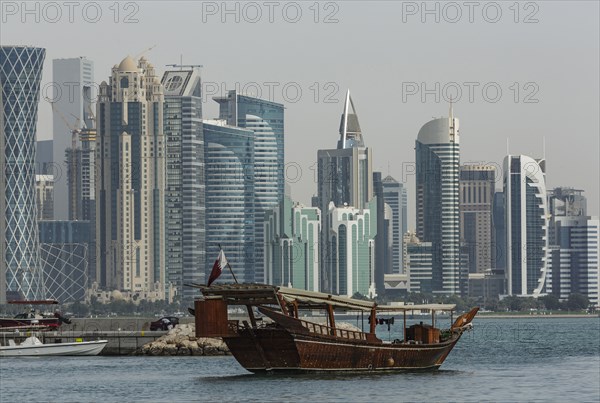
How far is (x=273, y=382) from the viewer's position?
90625 millimetres

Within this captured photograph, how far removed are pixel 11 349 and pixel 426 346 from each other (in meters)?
43.0

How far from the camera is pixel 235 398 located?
273ft

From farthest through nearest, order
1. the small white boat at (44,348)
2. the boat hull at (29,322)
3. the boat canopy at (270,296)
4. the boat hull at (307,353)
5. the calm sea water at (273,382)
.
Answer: the boat hull at (29,322) < the small white boat at (44,348) < the boat hull at (307,353) < the boat canopy at (270,296) < the calm sea water at (273,382)

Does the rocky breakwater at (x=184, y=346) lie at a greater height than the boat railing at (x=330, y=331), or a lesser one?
lesser

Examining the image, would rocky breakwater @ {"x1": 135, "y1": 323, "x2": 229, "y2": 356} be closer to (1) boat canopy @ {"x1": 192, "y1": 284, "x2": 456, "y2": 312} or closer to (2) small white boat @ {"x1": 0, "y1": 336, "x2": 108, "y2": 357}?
(2) small white boat @ {"x1": 0, "y1": 336, "x2": 108, "y2": 357}

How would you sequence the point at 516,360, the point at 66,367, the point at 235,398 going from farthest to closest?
the point at 516,360, the point at 66,367, the point at 235,398

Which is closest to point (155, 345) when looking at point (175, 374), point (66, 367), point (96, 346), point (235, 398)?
point (96, 346)

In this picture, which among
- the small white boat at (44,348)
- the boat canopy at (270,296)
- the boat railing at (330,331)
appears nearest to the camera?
the boat canopy at (270,296)

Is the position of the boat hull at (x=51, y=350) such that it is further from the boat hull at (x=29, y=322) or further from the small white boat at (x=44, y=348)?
the boat hull at (x=29, y=322)

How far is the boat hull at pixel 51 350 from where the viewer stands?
5094 inches

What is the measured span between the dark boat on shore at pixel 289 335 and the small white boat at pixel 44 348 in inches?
1405

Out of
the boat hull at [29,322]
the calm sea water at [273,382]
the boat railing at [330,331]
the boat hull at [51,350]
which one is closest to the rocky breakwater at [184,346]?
the boat hull at [51,350]

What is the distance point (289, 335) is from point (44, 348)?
42021 mm

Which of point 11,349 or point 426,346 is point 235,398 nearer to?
point 426,346
